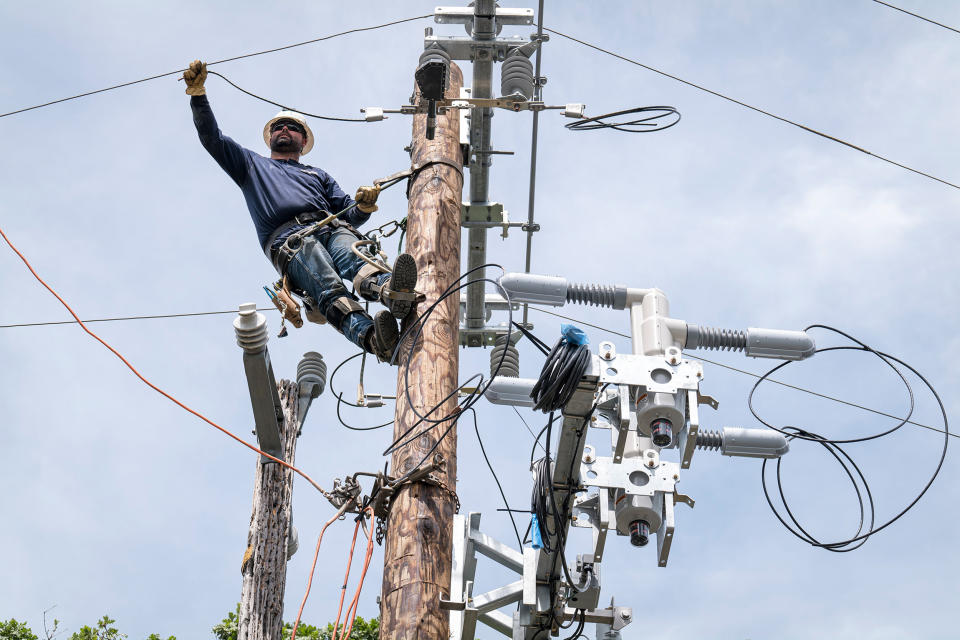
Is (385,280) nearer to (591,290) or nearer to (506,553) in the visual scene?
(591,290)

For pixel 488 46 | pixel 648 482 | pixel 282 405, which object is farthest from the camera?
pixel 488 46

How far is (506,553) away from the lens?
502cm

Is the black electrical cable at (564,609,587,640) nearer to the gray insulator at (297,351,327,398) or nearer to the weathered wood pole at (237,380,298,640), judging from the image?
the weathered wood pole at (237,380,298,640)

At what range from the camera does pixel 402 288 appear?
524 cm

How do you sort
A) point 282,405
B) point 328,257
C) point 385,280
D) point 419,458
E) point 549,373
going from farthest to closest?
1. point 282,405
2. point 328,257
3. point 385,280
4. point 419,458
5. point 549,373

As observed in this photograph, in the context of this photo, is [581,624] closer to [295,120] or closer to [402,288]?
[402,288]

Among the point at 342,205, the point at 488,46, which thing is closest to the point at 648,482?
the point at 342,205

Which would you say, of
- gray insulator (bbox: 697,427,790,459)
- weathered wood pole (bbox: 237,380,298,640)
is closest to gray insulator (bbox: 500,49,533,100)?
weathered wood pole (bbox: 237,380,298,640)

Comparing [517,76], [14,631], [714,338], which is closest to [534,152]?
[517,76]

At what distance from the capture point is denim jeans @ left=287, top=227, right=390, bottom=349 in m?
5.75

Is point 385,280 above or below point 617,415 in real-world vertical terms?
above

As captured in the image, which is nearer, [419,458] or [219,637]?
[419,458]

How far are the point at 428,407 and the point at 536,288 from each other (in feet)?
2.36

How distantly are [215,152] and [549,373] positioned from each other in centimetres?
327
